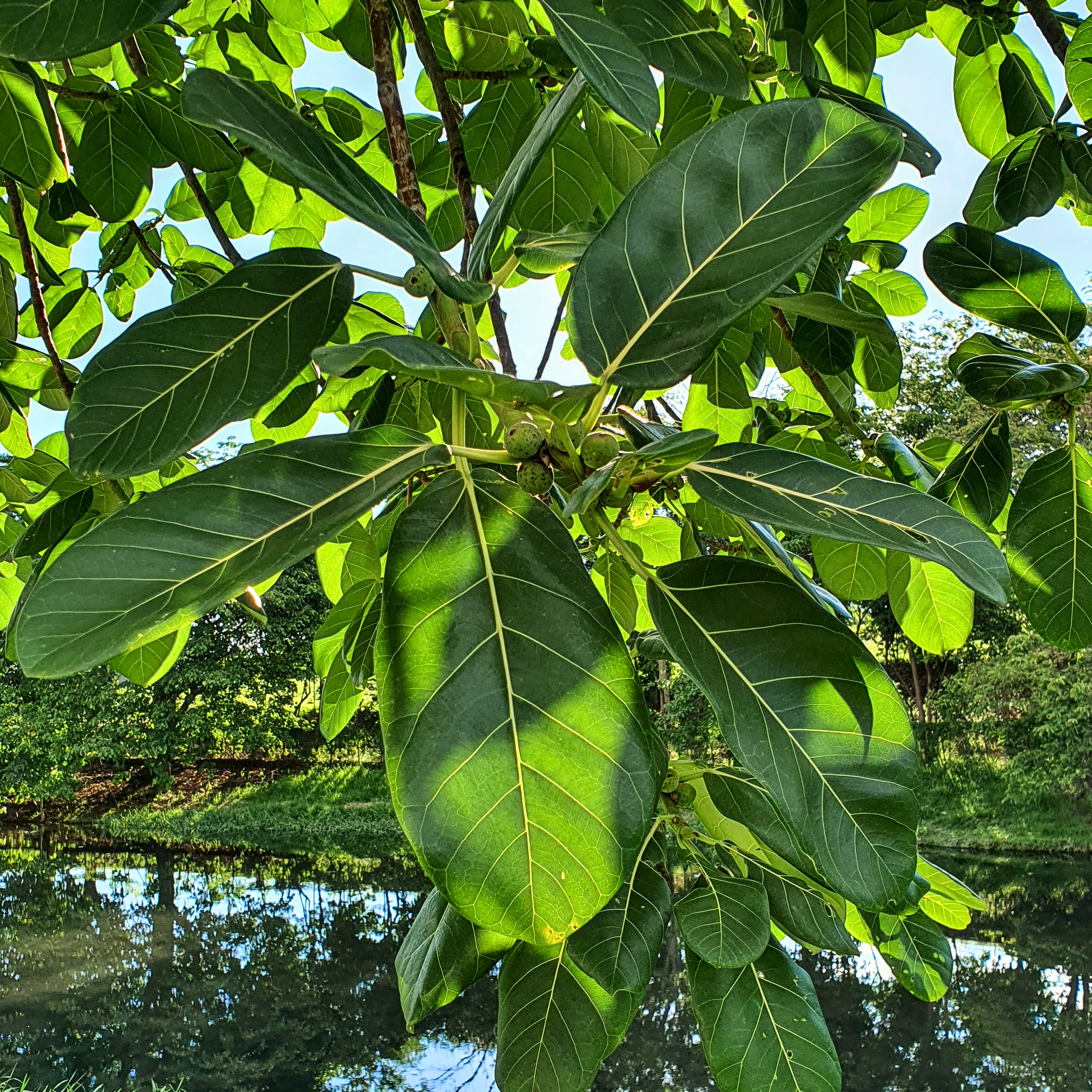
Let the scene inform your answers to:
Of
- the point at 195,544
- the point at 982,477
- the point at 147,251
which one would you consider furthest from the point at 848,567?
the point at 147,251

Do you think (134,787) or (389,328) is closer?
(389,328)

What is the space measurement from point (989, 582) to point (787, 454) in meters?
0.11

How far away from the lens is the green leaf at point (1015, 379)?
26.8 inches

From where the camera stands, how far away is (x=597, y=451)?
46cm

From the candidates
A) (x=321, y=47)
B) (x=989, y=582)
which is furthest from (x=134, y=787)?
(x=989, y=582)

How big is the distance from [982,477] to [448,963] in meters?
0.60

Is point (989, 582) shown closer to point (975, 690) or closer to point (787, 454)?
point (787, 454)

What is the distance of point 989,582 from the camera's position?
0.39m

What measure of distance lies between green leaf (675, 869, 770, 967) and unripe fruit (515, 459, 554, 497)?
0.34m

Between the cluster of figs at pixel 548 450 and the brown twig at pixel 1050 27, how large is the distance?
26.4 inches

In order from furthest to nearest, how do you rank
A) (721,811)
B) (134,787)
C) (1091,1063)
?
(134,787) → (1091,1063) → (721,811)

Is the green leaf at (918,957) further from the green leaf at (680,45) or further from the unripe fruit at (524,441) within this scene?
the green leaf at (680,45)

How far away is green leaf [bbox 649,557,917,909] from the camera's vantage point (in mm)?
451

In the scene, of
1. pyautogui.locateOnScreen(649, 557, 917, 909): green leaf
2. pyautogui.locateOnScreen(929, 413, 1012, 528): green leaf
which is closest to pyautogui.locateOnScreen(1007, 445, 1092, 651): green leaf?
pyautogui.locateOnScreen(929, 413, 1012, 528): green leaf
